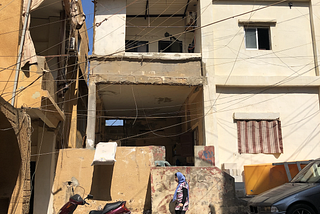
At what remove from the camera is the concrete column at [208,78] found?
11844 millimetres

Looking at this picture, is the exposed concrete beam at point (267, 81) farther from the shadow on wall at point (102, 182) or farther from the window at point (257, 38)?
the shadow on wall at point (102, 182)

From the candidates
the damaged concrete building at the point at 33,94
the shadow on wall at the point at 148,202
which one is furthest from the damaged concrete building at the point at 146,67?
the shadow on wall at the point at 148,202

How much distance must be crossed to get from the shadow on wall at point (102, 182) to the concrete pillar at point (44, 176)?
143 cm

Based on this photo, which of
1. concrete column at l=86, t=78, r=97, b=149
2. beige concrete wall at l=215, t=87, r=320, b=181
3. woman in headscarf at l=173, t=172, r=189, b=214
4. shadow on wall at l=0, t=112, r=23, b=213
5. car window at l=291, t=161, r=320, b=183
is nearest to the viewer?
shadow on wall at l=0, t=112, r=23, b=213

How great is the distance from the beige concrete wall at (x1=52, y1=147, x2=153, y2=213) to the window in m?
6.26

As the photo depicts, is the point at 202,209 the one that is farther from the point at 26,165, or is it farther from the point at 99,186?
the point at 26,165

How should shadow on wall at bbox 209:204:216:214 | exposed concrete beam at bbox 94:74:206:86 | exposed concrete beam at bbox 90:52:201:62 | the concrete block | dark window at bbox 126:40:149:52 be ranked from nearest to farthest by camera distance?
shadow on wall at bbox 209:204:216:214 < the concrete block < exposed concrete beam at bbox 94:74:206:86 < exposed concrete beam at bbox 90:52:201:62 < dark window at bbox 126:40:149:52

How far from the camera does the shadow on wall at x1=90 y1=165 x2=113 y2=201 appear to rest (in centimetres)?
1039

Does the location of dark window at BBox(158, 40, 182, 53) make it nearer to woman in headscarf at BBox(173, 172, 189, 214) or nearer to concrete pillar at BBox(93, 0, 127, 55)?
concrete pillar at BBox(93, 0, 127, 55)

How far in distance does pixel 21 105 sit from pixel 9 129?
4.89ft

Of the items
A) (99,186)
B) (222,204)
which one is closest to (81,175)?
(99,186)

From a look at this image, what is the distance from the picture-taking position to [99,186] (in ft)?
34.4

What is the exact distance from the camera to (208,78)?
12320 mm

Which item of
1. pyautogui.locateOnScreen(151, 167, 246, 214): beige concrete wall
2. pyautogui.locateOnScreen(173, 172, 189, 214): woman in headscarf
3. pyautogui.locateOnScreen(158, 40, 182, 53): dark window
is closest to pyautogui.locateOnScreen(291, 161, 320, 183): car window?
pyautogui.locateOnScreen(151, 167, 246, 214): beige concrete wall
